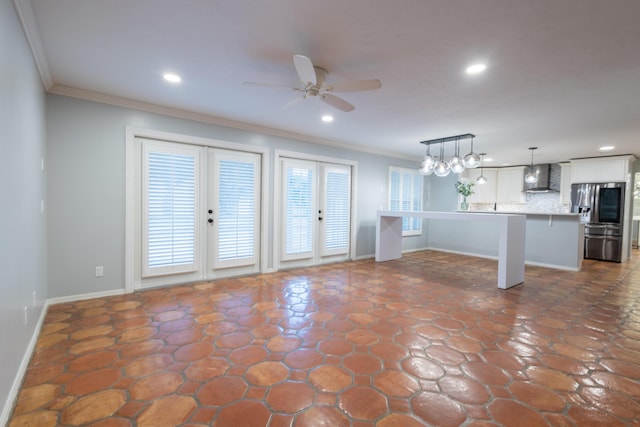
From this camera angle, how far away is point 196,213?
4.12m

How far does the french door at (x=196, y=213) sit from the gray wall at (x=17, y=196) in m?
1.16

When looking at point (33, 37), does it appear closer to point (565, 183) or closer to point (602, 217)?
point (602, 217)

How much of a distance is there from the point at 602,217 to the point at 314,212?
21.7ft

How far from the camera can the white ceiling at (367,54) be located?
1855 mm

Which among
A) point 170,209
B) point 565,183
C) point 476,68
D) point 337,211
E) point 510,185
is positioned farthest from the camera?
point 510,185

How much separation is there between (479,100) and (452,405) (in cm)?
311

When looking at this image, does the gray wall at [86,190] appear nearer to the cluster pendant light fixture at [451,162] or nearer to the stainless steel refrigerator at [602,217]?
the cluster pendant light fixture at [451,162]

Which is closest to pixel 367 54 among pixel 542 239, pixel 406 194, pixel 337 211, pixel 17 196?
pixel 17 196

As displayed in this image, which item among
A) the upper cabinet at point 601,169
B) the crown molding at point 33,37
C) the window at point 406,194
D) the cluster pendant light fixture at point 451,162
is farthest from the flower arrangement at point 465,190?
the crown molding at point 33,37

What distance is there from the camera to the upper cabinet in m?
6.30

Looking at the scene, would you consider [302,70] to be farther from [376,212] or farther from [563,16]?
[376,212]

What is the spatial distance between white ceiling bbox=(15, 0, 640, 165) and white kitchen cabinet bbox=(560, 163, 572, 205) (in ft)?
13.5

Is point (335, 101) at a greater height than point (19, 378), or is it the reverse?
point (335, 101)

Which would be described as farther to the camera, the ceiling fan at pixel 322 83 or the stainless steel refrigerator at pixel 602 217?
the stainless steel refrigerator at pixel 602 217
